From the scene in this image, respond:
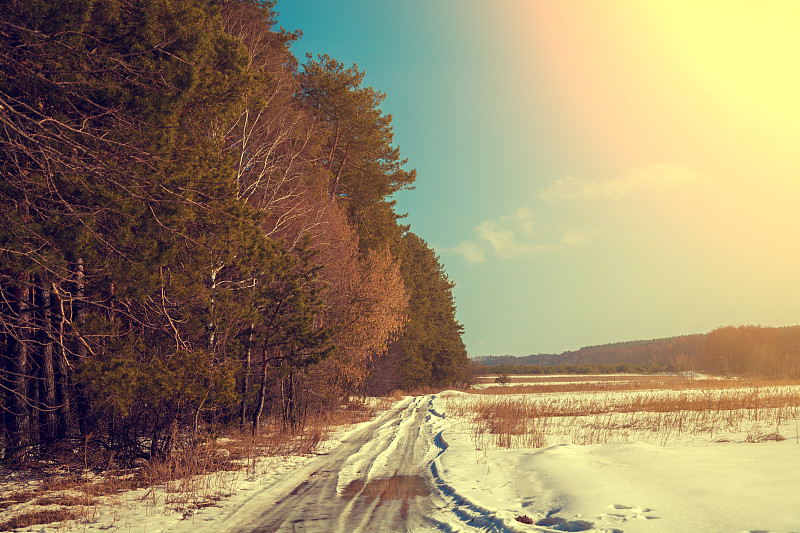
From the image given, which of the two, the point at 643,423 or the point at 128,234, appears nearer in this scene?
the point at 128,234

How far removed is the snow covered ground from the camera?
6.09 meters

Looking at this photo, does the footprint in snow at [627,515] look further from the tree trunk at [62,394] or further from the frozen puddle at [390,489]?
the tree trunk at [62,394]

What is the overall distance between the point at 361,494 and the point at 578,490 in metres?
3.60

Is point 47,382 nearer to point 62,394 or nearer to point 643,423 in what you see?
point 62,394

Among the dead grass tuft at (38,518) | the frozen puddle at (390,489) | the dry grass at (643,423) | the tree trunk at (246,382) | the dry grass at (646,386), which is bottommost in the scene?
the dry grass at (646,386)

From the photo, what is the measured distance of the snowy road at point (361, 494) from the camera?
6797 mm

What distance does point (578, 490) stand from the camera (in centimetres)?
777

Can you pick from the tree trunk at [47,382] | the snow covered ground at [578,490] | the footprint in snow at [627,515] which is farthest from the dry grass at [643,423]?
the tree trunk at [47,382]

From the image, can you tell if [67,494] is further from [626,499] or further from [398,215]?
[398,215]

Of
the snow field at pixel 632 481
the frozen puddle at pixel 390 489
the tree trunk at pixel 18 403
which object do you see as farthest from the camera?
the tree trunk at pixel 18 403

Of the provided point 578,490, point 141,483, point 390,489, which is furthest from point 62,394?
point 578,490

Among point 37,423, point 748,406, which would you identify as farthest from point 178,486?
point 748,406

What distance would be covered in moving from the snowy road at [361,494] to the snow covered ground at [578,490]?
0.15 m

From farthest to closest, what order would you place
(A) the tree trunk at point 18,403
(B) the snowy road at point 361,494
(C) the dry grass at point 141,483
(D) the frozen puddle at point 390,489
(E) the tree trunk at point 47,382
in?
1. (E) the tree trunk at point 47,382
2. (A) the tree trunk at point 18,403
3. (D) the frozen puddle at point 390,489
4. (C) the dry grass at point 141,483
5. (B) the snowy road at point 361,494
